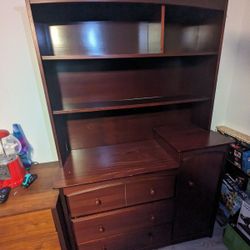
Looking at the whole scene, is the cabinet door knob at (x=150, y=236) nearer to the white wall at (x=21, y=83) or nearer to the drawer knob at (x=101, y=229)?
the drawer knob at (x=101, y=229)

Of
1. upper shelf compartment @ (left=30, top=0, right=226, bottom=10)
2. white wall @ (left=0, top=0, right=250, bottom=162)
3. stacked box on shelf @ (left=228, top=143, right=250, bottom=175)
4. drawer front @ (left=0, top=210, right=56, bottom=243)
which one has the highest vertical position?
upper shelf compartment @ (left=30, top=0, right=226, bottom=10)

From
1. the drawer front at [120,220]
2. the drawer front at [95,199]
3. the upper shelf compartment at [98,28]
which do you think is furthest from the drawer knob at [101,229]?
the upper shelf compartment at [98,28]

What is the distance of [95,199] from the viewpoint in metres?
1.12

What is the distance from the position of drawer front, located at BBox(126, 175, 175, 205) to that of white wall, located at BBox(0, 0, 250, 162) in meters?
0.76

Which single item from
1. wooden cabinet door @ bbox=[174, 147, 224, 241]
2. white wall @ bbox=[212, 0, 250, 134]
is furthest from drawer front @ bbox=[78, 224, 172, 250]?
white wall @ bbox=[212, 0, 250, 134]

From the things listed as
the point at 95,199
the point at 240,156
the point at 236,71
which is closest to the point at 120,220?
the point at 95,199

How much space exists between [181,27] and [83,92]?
0.94 meters

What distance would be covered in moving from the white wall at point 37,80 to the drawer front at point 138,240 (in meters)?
0.78

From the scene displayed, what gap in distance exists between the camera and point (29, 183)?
1175 mm

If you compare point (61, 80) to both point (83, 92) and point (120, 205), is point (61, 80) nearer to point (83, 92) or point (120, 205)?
point (83, 92)

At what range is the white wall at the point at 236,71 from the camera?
1457mm

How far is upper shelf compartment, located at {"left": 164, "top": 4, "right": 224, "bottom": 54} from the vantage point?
121 centimetres

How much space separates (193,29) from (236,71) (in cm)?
58

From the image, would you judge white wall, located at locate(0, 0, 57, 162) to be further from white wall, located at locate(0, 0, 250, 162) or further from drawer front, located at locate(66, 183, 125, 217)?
drawer front, located at locate(66, 183, 125, 217)
